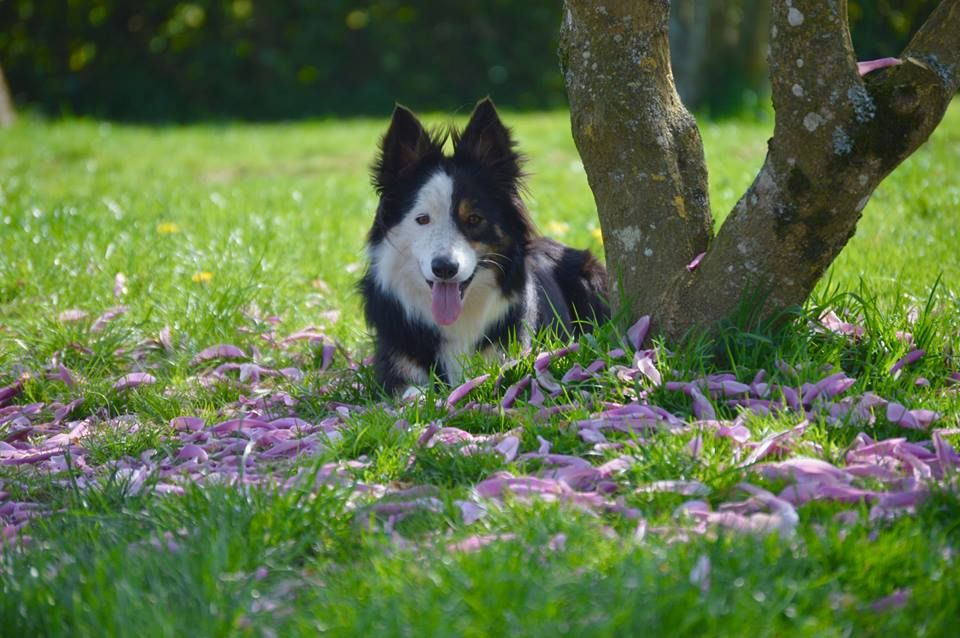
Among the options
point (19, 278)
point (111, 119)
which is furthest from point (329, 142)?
point (19, 278)

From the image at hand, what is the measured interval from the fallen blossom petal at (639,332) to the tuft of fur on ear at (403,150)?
1.13m

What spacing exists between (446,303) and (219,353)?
1096 millimetres

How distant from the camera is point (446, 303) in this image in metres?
3.89

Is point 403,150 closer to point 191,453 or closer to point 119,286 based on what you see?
point 191,453

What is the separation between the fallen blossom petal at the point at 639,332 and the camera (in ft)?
11.3

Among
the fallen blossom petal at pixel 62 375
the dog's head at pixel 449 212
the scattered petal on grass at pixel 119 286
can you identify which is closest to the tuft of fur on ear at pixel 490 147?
the dog's head at pixel 449 212

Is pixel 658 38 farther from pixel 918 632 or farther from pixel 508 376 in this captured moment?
pixel 918 632

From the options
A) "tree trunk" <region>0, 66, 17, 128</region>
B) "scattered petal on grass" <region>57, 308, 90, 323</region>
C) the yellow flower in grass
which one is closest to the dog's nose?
"scattered petal on grass" <region>57, 308, 90, 323</region>

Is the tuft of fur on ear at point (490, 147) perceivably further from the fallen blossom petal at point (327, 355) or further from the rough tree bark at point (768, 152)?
the fallen blossom petal at point (327, 355)

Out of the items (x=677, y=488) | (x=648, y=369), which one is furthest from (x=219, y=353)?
(x=677, y=488)

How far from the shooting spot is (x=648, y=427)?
2910 mm

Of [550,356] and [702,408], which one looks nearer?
[702,408]

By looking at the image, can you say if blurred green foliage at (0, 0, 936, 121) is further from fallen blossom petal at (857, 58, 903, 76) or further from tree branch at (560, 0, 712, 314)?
fallen blossom petal at (857, 58, 903, 76)

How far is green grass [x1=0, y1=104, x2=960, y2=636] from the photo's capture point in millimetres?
2053
